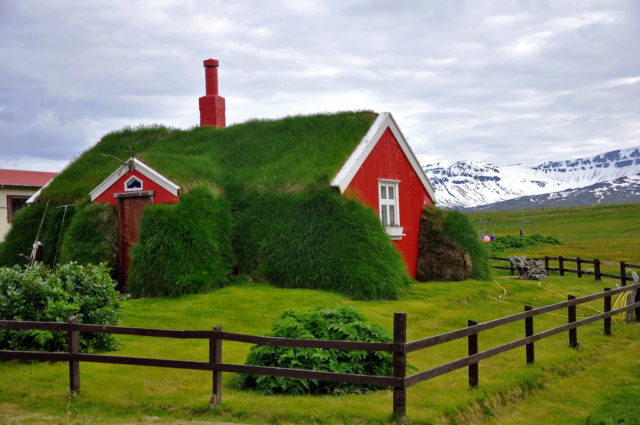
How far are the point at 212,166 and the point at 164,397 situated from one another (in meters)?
12.8

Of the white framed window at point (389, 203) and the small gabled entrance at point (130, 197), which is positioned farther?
the white framed window at point (389, 203)

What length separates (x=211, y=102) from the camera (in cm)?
2519

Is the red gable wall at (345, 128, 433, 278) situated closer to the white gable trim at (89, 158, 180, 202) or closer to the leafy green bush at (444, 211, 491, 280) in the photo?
the leafy green bush at (444, 211, 491, 280)

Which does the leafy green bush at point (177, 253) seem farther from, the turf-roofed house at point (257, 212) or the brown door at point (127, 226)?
the brown door at point (127, 226)

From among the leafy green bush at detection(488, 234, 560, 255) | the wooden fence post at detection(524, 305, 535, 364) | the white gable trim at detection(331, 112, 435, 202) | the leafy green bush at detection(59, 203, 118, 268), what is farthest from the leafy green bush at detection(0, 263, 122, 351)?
the leafy green bush at detection(488, 234, 560, 255)

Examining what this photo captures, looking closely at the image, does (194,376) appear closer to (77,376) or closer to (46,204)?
(77,376)

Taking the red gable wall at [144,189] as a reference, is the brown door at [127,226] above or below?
below

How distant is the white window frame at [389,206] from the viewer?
1970cm

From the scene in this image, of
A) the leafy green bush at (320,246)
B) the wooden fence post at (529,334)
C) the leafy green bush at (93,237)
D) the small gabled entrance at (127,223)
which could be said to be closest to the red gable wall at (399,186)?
the leafy green bush at (320,246)

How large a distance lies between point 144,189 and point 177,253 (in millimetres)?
3139

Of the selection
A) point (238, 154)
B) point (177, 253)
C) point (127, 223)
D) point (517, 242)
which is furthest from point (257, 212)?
point (517, 242)

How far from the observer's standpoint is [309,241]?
1675 cm

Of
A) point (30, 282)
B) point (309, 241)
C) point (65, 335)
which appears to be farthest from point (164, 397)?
point (309, 241)

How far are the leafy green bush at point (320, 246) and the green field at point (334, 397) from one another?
1464 mm
